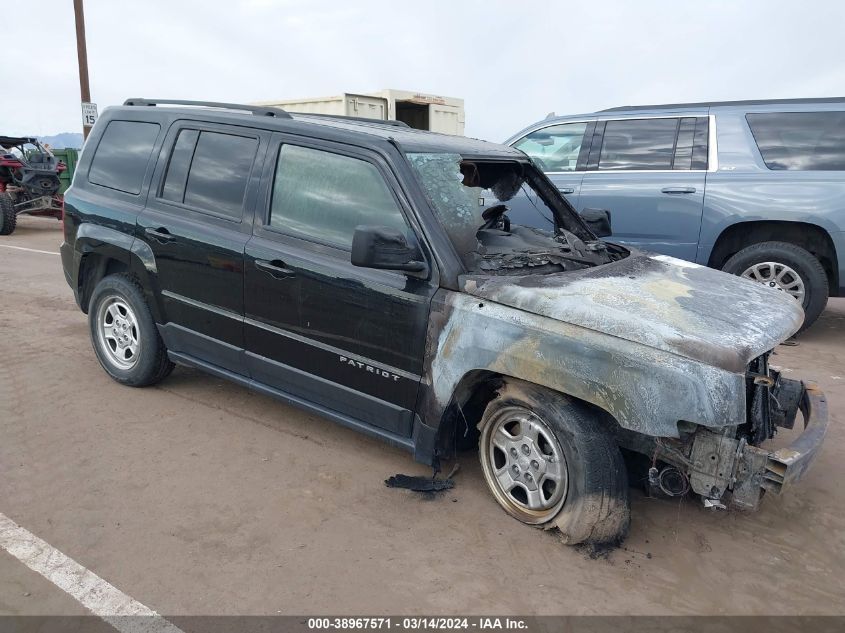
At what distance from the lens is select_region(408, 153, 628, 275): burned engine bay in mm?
3459

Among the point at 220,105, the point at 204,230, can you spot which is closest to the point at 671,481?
the point at 204,230

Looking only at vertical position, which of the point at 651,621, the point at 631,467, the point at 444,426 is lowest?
the point at 651,621

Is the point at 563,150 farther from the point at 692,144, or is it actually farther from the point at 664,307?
the point at 664,307

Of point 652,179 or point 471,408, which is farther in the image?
point 652,179

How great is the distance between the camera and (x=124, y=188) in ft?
14.9

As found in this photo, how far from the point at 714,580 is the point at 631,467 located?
2.18 ft

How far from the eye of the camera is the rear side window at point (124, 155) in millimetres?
4453

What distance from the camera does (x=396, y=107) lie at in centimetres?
1639

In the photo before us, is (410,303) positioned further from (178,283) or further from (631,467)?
(178,283)

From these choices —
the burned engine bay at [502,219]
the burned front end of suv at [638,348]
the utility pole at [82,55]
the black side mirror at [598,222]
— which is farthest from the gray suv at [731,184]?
the utility pole at [82,55]

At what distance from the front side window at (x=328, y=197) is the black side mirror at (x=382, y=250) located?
19 cm

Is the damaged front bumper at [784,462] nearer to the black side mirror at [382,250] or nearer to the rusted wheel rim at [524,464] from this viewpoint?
the rusted wheel rim at [524,464]

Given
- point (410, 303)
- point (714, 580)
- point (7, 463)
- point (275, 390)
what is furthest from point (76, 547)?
point (714, 580)

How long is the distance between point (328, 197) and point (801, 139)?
5054mm
